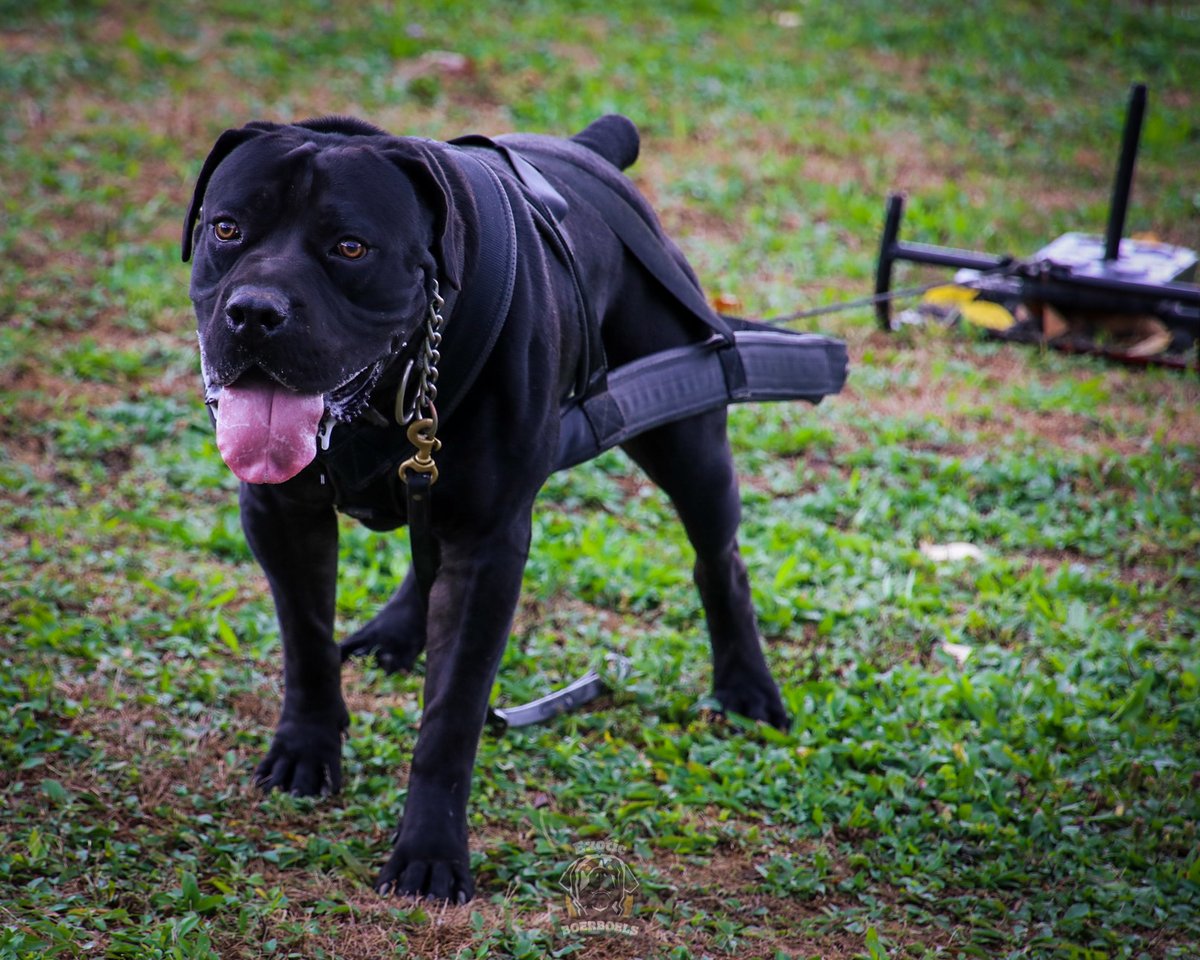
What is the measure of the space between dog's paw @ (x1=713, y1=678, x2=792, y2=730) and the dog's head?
72.7 inches

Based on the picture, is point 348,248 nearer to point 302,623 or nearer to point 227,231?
point 227,231

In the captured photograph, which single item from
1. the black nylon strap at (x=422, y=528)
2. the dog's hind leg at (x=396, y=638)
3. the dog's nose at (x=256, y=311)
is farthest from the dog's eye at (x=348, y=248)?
the dog's hind leg at (x=396, y=638)

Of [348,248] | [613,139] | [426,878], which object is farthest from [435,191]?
[426,878]

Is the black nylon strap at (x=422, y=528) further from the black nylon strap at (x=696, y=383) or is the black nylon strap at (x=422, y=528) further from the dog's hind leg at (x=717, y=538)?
the dog's hind leg at (x=717, y=538)

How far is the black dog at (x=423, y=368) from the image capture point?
2588 millimetres

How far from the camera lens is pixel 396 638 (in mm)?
4234

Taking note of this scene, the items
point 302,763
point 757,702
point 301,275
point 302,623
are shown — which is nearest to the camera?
point 301,275

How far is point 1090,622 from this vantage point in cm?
462

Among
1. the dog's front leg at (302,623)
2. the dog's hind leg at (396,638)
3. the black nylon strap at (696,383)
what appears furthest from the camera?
the dog's hind leg at (396,638)

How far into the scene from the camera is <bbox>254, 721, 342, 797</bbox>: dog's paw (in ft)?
11.5

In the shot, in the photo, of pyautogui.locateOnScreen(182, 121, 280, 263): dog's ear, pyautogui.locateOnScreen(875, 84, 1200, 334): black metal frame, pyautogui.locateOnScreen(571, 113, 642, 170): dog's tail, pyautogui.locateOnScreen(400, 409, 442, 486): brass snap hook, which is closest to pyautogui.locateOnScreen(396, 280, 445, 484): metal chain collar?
pyautogui.locateOnScreen(400, 409, 442, 486): brass snap hook

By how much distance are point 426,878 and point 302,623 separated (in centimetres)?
71

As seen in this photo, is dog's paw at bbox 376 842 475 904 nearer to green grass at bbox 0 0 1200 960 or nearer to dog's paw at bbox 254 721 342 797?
green grass at bbox 0 0 1200 960

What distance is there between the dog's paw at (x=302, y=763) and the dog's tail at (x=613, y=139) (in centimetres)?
183
